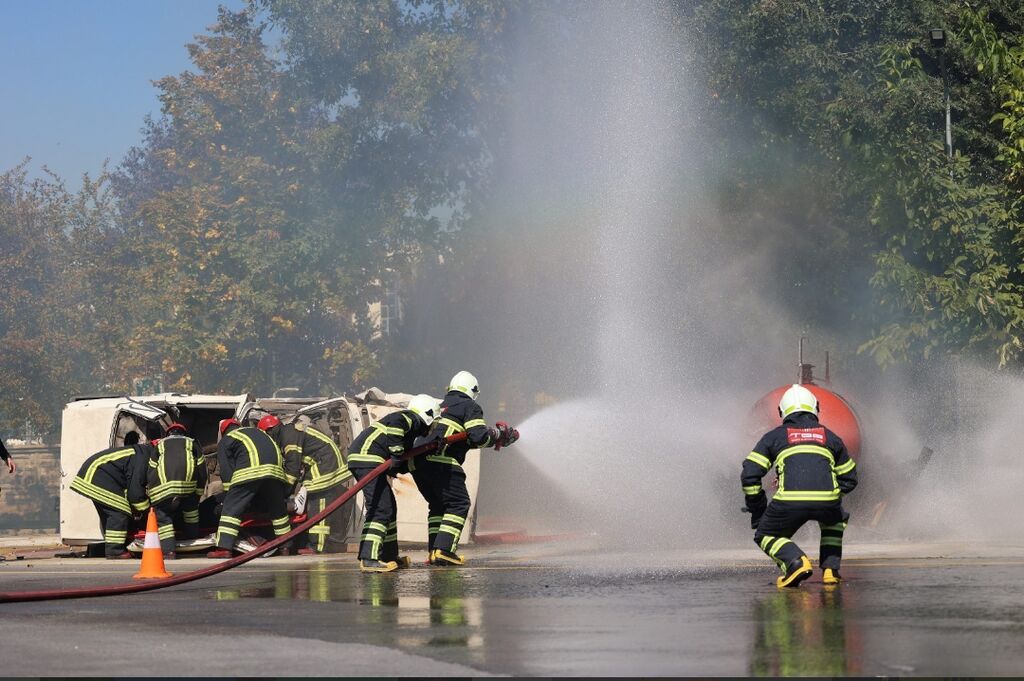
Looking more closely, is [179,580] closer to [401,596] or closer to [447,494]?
[401,596]

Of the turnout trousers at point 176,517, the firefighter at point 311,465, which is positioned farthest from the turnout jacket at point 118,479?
the firefighter at point 311,465

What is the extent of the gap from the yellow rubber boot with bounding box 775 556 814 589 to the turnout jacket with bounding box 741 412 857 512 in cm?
47

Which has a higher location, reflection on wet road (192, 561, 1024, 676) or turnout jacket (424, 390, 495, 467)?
turnout jacket (424, 390, 495, 467)

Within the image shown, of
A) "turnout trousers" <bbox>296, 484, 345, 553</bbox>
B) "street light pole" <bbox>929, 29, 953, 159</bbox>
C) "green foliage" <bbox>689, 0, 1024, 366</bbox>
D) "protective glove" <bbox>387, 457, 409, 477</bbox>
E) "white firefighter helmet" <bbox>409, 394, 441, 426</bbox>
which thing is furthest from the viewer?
"street light pole" <bbox>929, 29, 953, 159</bbox>

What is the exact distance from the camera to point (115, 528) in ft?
52.4

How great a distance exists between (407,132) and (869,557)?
2993 centimetres

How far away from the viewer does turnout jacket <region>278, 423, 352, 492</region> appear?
1639cm

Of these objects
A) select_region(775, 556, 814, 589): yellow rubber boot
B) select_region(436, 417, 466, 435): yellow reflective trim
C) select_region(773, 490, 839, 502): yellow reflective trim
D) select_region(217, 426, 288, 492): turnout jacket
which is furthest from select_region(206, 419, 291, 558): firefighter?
select_region(775, 556, 814, 589): yellow rubber boot

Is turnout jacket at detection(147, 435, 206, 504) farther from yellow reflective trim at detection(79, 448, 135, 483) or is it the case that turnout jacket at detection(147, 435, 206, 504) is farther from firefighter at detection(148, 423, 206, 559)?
yellow reflective trim at detection(79, 448, 135, 483)

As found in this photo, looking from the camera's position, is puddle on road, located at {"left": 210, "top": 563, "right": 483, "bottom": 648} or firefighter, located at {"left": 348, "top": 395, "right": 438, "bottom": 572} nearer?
puddle on road, located at {"left": 210, "top": 563, "right": 483, "bottom": 648}

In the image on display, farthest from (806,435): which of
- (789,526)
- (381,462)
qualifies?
Answer: (381,462)

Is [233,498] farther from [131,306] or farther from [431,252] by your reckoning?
[131,306]

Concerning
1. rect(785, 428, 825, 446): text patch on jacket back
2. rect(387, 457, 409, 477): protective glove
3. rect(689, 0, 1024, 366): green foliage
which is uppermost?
rect(689, 0, 1024, 366): green foliage

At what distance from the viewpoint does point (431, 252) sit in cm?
4309
